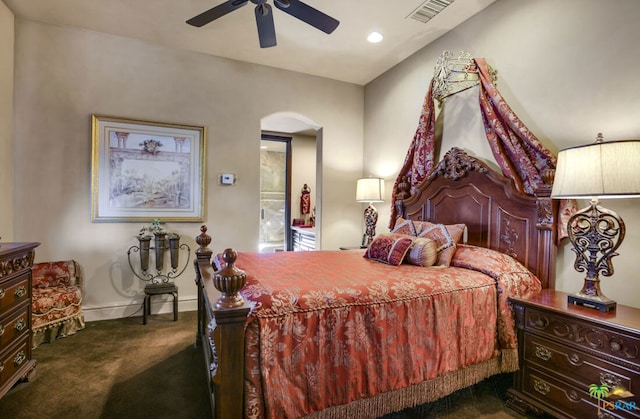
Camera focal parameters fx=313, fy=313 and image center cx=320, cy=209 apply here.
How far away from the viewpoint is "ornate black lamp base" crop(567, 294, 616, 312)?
1652 millimetres

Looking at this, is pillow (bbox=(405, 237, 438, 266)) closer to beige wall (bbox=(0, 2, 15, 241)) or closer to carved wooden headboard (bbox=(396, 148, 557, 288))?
carved wooden headboard (bbox=(396, 148, 557, 288))

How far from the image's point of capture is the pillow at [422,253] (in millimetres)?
2322

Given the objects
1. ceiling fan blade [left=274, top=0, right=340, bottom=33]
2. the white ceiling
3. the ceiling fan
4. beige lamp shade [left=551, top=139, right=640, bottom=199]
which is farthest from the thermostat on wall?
beige lamp shade [left=551, top=139, right=640, bottom=199]

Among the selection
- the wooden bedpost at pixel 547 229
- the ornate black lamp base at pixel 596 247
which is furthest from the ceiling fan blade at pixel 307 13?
the ornate black lamp base at pixel 596 247

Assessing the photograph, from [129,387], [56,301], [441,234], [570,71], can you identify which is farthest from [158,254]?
[570,71]

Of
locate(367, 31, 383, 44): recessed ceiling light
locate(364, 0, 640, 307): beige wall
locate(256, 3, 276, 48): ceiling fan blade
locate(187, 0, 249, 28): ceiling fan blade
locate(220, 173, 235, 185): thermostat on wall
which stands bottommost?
locate(220, 173, 235, 185): thermostat on wall

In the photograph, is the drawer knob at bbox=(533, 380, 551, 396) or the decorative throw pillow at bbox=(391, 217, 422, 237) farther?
the decorative throw pillow at bbox=(391, 217, 422, 237)

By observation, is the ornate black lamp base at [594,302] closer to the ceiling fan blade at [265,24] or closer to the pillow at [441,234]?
the pillow at [441,234]

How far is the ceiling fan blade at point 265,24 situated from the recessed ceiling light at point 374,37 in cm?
112

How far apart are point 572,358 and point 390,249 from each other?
1217 millimetres

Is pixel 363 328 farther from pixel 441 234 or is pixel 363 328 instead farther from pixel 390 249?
pixel 441 234

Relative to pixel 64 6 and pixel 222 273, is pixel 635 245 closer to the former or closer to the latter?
pixel 222 273

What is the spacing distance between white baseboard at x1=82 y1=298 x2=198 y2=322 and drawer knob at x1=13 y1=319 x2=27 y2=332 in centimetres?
127

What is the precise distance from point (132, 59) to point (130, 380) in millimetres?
3165
